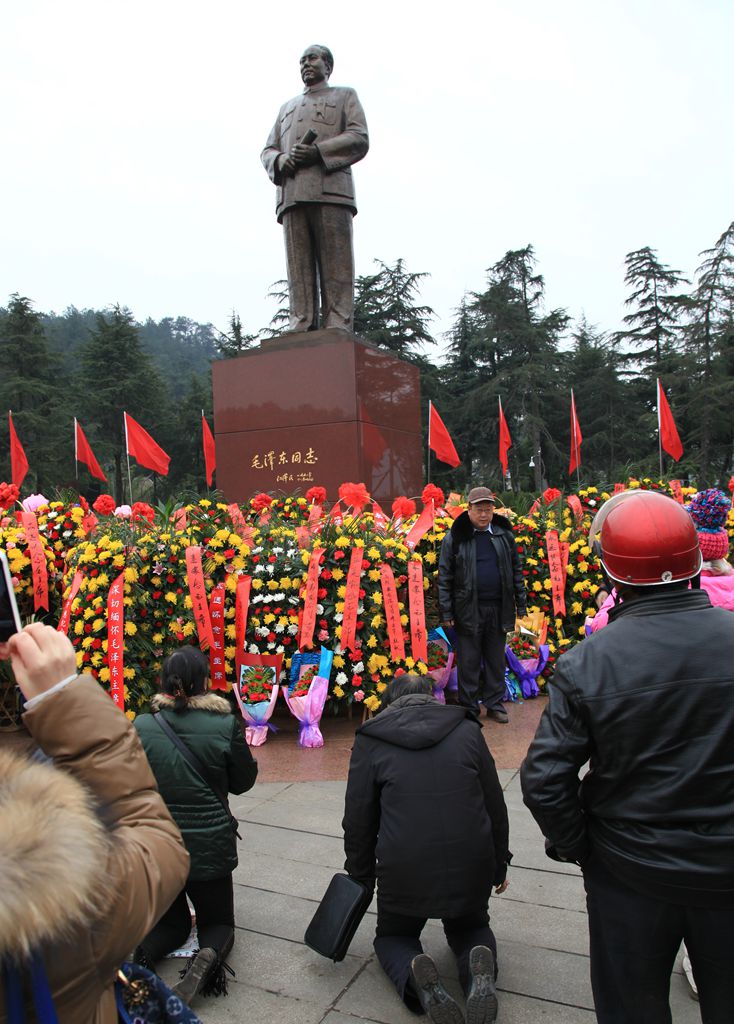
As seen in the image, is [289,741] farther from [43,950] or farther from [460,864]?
[43,950]

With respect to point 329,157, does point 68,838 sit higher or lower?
lower

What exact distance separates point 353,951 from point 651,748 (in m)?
1.63

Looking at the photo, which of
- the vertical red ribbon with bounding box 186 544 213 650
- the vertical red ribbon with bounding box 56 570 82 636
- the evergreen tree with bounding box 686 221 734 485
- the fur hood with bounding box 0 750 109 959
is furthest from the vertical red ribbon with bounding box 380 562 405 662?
the evergreen tree with bounding box 686 221 734 485

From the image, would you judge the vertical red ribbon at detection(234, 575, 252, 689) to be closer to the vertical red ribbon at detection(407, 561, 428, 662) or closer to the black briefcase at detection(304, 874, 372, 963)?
the vertical red ribbon at detection(407, 561, 428, 662)

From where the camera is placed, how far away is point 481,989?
7.29ft

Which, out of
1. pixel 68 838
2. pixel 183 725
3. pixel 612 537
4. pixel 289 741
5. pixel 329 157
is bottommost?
pixel 289 741

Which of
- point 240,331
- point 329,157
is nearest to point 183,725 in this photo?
point 329,157

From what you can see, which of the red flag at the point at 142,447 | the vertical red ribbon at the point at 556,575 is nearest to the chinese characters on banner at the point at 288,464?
the vertical red ribbon at the point at 556,575

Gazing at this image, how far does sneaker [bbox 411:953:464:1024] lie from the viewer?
85.8 inches

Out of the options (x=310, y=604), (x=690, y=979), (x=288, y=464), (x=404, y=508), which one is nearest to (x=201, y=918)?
(x=690, y=979)

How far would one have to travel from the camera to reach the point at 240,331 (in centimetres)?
4297

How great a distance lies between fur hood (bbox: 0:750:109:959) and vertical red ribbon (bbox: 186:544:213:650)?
435 cm

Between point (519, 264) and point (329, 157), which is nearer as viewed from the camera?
point (329, 157)

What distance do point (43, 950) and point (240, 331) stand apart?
43.9 metres
